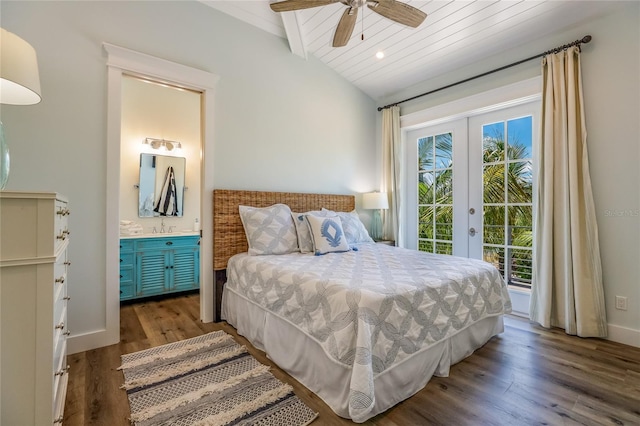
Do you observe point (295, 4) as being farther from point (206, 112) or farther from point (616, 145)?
point (616, 145)

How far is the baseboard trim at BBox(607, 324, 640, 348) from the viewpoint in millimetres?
2271

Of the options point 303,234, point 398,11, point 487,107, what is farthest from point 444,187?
point 398,11

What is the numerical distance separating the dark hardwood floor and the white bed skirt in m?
0.05

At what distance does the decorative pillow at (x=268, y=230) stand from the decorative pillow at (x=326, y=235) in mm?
220

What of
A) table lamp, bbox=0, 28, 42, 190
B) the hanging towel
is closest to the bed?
table lamp, bbox=0, 28, 42, 190

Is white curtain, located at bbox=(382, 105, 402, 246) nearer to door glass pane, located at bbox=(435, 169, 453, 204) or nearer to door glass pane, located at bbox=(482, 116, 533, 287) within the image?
door glass pane, located at bbox=(435, 169, 453, 204)

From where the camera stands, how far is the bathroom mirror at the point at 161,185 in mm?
3908

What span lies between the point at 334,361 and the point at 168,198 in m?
3.62

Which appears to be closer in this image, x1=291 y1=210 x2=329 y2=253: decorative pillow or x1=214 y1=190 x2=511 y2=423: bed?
x1=214 y1=190 x2=511 y2=423: bed

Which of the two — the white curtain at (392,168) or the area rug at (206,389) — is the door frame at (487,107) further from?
the area rug at (206,389)

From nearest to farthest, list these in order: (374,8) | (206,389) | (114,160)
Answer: (206,389) < (374,8) < (114,160)

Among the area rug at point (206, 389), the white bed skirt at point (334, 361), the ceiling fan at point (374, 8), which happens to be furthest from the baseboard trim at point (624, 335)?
the ceiling fan at point (374, 8)

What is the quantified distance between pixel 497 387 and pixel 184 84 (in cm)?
340

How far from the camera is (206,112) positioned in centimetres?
277
